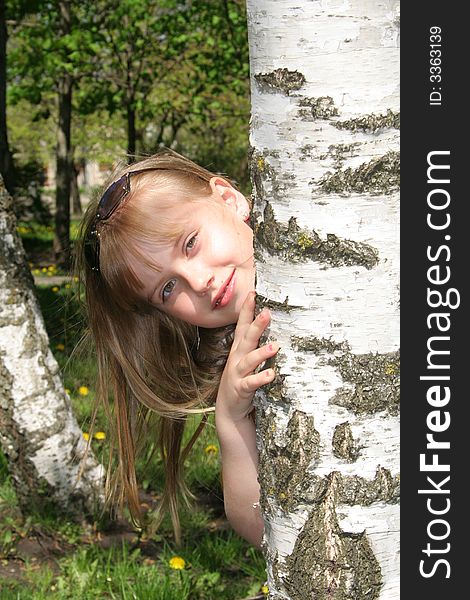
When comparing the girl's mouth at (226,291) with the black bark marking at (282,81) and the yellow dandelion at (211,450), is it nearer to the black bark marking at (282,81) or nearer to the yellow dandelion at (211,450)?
the black bark marking at (282,81)

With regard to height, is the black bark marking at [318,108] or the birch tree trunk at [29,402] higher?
the black bark marking at [318,108]

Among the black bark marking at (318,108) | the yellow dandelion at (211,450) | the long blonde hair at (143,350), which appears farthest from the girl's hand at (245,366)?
the yellow dandelion at (211,450)

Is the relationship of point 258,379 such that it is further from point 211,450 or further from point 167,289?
point 211,450

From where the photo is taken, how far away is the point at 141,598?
310 cm

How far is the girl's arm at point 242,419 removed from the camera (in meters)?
1.58

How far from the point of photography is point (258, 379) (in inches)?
61.8

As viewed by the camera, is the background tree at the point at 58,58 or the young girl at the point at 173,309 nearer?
the young girl at the point at 173,309

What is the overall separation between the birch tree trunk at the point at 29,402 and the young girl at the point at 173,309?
116cm

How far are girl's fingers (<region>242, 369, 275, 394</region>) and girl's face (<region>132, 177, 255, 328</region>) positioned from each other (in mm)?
474

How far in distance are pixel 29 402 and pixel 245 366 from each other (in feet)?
7.51

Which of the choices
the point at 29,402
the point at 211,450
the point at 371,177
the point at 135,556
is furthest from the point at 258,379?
the point at 211,450

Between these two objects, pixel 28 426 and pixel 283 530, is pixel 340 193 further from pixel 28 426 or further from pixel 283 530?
pixel 28 426

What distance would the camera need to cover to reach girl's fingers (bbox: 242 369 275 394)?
5.06ft

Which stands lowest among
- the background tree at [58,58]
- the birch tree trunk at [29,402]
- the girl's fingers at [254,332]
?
the birch tree trunk at [29,402]
